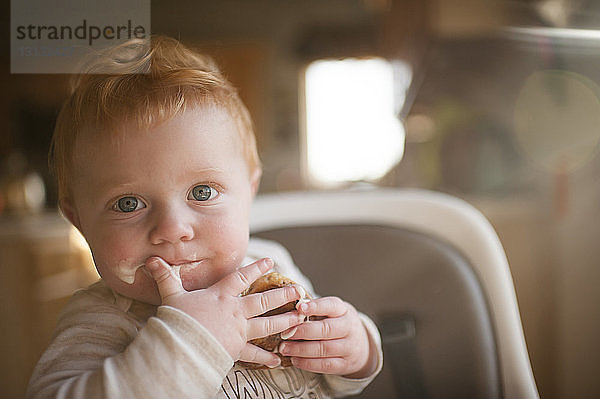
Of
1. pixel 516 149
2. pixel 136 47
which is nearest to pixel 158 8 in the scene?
pixel 136 47

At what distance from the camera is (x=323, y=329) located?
0.26 metres

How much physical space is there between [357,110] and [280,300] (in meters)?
1.25

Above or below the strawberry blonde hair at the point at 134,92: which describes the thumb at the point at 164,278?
below

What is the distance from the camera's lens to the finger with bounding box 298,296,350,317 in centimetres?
25

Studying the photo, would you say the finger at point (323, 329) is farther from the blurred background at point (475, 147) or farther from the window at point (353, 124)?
the window at point (353, 124)

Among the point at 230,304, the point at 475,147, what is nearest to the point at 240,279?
the point at 230,304

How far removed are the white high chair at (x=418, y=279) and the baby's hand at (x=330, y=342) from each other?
76 mm

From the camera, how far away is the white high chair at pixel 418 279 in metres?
0.41

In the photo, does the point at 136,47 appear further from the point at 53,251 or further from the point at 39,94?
the point at 53,251

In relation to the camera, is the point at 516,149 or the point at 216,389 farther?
the point at 516,149

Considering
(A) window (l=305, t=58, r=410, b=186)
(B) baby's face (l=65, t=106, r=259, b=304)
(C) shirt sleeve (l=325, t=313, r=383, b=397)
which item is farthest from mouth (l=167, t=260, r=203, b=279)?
(A) window (l=305, t=58, r=410, b=186)

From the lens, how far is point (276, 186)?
168cm

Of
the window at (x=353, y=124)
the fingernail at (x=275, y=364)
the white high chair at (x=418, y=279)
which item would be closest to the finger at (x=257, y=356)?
the fingernail at (x=275, y=364)

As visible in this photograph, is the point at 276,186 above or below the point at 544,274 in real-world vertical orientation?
below
